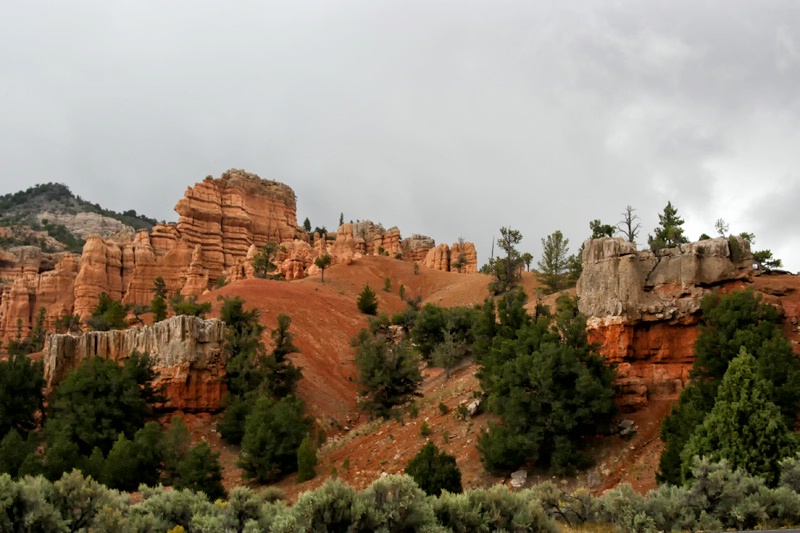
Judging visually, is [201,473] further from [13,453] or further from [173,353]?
[173,353]

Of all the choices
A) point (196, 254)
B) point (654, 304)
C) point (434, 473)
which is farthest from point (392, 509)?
point (196, 254)

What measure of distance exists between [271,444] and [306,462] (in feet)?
7.97

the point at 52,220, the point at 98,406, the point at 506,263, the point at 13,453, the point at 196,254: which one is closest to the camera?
the point at 13,453

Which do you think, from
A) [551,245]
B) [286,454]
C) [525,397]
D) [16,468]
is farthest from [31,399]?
[551,245]

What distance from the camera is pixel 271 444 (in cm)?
2959

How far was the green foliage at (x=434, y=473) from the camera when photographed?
19719mm

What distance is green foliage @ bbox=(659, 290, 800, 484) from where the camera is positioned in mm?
18969

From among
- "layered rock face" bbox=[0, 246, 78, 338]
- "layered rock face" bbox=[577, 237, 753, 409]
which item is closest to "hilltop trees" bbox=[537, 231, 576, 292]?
"layered rock face" bbox=[577, 237, 753, 409]

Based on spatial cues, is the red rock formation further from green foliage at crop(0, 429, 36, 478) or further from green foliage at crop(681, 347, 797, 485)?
green foliage at crop(681, 347, 797, 485)

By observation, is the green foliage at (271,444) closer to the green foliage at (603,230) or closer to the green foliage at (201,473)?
the green foliage at (201,473)

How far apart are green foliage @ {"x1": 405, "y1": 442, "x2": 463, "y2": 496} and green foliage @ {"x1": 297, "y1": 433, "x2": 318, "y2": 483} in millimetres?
8507

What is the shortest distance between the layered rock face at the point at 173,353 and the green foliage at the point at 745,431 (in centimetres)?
2886

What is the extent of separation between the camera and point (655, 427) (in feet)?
77.7

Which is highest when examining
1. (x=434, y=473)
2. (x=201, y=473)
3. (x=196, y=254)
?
(x=196, y=254)
